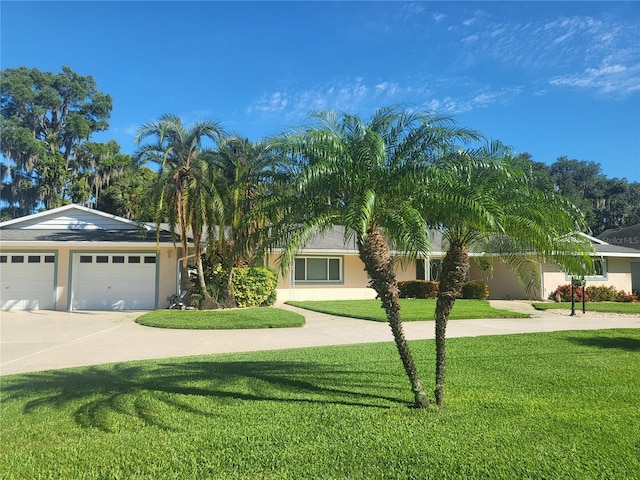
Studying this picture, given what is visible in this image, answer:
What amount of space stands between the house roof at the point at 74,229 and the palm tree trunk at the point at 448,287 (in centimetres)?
1442

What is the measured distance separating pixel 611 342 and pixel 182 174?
13674mm

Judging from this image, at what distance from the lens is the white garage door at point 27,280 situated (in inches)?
727

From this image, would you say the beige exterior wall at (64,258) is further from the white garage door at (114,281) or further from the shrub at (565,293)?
the shrub at (565,293)

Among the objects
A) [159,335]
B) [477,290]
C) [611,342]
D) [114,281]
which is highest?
[114,281]

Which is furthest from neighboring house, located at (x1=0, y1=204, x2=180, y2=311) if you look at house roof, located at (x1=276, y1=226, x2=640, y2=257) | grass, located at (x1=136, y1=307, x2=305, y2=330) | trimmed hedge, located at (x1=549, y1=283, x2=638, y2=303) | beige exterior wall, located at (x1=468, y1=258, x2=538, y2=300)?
trimmed hedge, located at (x1=549, y1=283, x2=638, y2=303)

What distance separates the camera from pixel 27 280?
18.6 meters

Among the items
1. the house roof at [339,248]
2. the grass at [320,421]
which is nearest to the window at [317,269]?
the house roof at [339,248]

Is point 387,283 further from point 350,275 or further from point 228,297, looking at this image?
point 350,275

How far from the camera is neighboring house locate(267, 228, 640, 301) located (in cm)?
2289

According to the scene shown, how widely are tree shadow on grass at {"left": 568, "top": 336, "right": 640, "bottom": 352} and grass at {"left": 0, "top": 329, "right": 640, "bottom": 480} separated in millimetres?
1689

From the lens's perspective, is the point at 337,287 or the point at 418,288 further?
the point at 418,288

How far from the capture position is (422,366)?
27.2ft

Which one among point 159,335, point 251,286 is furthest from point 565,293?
point 159,335

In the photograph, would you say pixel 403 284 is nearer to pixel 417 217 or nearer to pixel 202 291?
pixel 202 291
